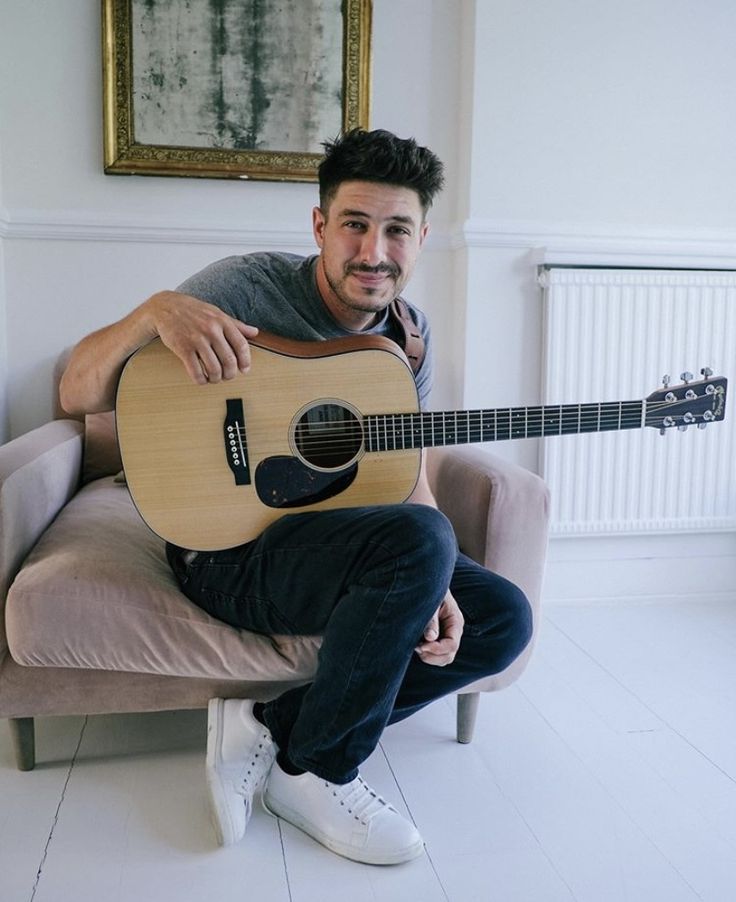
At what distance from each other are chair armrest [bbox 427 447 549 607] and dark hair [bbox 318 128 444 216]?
0.53 metres

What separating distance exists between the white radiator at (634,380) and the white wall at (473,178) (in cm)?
8

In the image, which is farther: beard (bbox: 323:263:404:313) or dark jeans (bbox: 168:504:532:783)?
beard (bbox: 323:263:404:313)

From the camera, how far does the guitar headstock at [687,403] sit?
1468mm

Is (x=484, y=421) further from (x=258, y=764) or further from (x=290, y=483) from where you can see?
(x=258, y=764)

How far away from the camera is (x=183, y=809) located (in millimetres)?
1352

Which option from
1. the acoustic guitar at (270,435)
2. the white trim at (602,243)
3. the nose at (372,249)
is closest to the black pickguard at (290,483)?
the acoustic guitar at (270,435)

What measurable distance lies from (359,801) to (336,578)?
35 centimetres

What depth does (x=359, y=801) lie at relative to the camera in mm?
1258

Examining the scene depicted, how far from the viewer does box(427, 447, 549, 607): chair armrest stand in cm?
149

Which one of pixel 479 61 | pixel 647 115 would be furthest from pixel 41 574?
pixel 647 115

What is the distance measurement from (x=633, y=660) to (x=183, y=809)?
1172 millimetres

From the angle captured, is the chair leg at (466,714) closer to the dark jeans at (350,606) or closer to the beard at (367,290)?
the dark jeans at (350,606)

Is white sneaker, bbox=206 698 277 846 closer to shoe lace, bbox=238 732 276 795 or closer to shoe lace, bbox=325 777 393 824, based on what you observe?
shoe lace, bbox=238 732 276 795

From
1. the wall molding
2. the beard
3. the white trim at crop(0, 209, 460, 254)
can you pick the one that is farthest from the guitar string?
the white trim at crop(0, 209, 460, 254)
